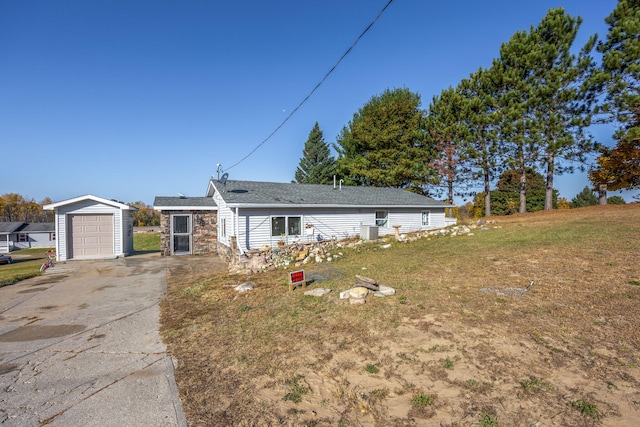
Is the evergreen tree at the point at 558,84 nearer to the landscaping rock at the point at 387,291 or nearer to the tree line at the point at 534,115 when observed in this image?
the tree line at the point at 534,115

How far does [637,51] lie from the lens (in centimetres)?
1667

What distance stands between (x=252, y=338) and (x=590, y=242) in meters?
10.8

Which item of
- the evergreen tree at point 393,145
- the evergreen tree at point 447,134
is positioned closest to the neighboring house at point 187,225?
the evergreen tree at point 393,145

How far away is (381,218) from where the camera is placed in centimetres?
1728

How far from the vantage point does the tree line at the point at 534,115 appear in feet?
59.1

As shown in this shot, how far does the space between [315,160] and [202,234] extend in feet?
82.5

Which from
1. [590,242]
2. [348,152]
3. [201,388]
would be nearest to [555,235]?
[590,242]

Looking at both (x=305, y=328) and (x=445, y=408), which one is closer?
(x=445, y=408)

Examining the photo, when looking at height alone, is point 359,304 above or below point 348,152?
below

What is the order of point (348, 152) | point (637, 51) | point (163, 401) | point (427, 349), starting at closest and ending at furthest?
point (163, 401) < point (427, 349) < point (637, 51) < point (348, 152)

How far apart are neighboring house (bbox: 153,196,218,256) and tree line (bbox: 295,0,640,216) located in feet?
60.5

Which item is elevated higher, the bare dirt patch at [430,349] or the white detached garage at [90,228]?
the white detached garage at [90,228]

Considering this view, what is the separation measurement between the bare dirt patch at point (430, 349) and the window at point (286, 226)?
5.60 meters

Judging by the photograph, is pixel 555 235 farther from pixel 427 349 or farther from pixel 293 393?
pixel 293 393
